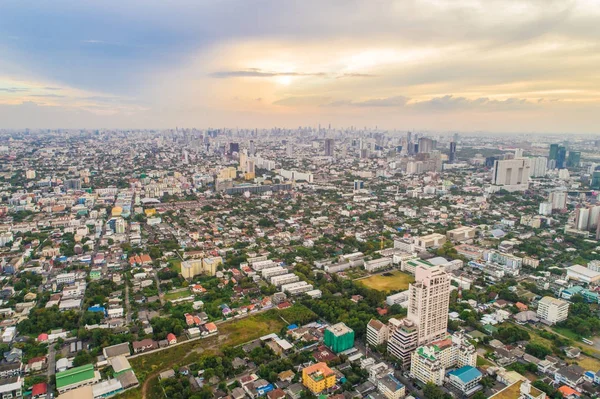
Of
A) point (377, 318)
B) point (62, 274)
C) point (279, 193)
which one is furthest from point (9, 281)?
point (279, 193)

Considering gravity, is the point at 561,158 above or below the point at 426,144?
below

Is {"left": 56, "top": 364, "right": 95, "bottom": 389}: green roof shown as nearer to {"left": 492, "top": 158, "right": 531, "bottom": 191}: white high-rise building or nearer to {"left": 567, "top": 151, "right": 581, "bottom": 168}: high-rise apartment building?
{"left": 492, "top": 158, "right": 531, "bottom": 191}: white high-rise building

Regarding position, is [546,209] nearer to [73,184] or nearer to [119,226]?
[119,226]

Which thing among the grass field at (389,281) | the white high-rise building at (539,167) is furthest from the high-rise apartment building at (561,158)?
the grass field at (389,281)

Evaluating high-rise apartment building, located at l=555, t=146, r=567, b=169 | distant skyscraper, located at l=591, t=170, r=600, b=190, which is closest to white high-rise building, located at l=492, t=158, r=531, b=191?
distant skyscraper, located at l=591, t=170, r=600, b=190

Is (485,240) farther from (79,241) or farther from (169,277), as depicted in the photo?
(79,241)

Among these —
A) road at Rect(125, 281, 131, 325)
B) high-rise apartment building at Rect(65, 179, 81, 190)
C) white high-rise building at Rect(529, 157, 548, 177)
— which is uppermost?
white high-rise building at Rect(529, 157, 548, 177)

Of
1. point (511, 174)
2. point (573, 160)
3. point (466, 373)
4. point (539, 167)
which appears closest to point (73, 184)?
point (466, 373)
